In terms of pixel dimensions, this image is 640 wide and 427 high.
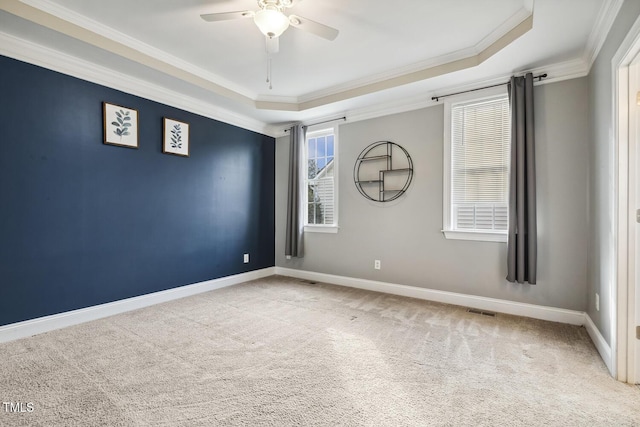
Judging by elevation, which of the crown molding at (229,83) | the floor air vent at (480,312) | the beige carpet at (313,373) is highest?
the crown molding at (229,83)

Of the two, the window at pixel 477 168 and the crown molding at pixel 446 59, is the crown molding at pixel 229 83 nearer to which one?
the crown molding at pixel 446 59

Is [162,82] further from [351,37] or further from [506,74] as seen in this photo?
[506,74]

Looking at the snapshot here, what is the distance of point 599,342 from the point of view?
2252 millimetres

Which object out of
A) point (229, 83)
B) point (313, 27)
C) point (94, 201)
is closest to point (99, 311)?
point (94, 201)

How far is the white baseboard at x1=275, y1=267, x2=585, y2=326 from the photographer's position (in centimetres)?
286

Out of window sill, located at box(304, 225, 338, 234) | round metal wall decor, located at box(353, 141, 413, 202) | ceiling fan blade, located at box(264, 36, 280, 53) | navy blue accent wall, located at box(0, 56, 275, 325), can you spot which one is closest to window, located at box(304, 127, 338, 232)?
window sill, located at box(304, 225, 338, 234)

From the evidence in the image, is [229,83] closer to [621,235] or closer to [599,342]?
[621,235]

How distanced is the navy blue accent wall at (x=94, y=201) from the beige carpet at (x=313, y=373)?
453mm

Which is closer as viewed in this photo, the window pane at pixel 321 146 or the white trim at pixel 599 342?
the white trim at pixel 599 342

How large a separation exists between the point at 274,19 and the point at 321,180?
2.75 metres

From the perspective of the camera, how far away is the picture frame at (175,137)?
3.54 meters

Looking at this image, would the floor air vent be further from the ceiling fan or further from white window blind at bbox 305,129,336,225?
the ceiling fan

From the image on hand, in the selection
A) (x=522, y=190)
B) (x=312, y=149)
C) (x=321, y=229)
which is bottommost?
(x=321, y=229)

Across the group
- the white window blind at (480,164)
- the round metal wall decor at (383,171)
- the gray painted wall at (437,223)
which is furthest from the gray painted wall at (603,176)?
the round metal wall decor at (383,171)
